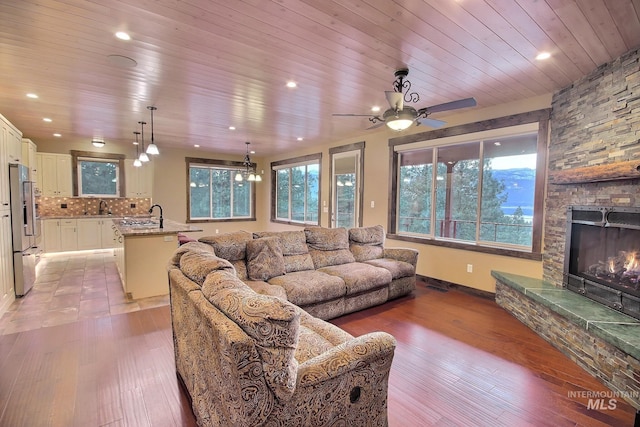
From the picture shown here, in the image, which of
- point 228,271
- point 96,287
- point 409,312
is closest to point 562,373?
point 409,312

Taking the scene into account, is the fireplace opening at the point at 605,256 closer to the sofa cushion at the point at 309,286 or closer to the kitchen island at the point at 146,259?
the sofa cushion at the point at 309,286

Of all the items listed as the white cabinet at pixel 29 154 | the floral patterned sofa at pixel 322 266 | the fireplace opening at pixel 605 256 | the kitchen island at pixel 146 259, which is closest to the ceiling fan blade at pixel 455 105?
the fireplace opening at pixel 605 256

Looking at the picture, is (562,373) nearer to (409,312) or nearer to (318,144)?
(409,312)

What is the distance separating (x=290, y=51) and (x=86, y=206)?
740 cm

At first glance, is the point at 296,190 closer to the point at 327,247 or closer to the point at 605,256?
the point at 327,247

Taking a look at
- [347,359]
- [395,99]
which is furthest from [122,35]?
[347,359]

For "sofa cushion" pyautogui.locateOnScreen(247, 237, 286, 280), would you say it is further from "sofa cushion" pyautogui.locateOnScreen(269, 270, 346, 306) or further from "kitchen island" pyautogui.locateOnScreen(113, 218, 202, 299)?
"kitchen island" pyautogui.locateOnScreen(113, 218, 202, 299)

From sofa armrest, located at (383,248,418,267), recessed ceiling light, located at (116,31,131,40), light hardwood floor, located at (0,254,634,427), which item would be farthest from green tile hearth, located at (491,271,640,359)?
recessed ceiling light, located at (116,31,131,40)

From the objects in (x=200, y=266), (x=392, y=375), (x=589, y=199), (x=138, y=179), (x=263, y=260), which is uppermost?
(x=138, y=179)

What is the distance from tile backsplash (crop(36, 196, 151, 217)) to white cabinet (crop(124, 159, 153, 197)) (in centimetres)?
25

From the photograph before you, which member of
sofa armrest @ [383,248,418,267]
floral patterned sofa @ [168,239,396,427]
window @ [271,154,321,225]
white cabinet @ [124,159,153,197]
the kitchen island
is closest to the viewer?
floral patterned sofa @ [168,239,396,427]

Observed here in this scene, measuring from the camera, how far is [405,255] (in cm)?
448

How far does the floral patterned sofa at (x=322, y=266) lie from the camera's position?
10.7ft

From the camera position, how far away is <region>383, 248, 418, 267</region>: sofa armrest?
445 centimetres
